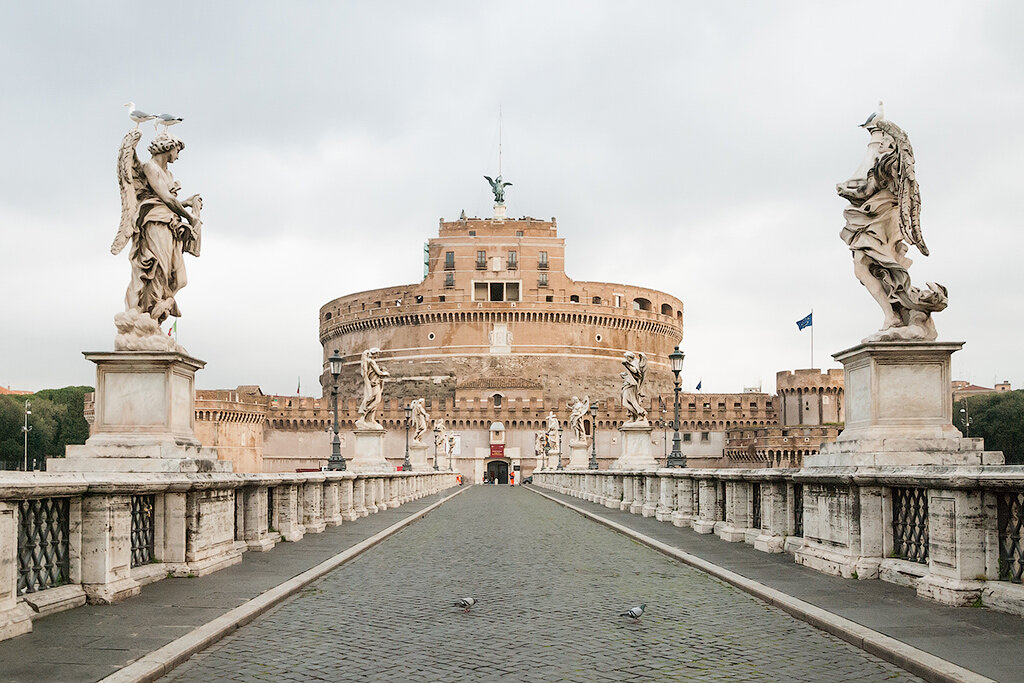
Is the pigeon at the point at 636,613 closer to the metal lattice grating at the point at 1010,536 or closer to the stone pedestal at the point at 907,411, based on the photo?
the metal lattice grating at the point at 1010,536

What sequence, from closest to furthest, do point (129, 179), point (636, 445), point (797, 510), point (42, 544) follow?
point (42, 544), point (129, 179), point (797, 510), point (636, 445)

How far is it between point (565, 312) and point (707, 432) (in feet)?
57.9

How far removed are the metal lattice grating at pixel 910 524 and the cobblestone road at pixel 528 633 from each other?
4.21 ft

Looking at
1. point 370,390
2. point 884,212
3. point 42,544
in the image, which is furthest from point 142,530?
point 370,390

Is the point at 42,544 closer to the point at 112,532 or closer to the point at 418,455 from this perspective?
the point at 112,532

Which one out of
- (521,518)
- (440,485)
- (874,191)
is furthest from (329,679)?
(440,485)

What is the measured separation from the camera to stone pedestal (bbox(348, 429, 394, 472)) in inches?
1005

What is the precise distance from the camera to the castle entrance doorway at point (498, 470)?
8788 centimetres

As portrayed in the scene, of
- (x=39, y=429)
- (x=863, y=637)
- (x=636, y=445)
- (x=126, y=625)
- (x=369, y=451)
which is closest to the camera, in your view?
(x=863, y=637)

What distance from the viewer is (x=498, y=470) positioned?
88500 mm

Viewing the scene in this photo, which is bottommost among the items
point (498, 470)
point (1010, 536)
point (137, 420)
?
point (498, 470)

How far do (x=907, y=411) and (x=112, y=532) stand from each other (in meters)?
6.37

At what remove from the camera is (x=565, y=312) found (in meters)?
97.2

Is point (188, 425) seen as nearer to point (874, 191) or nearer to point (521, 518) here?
point (874, 191)
